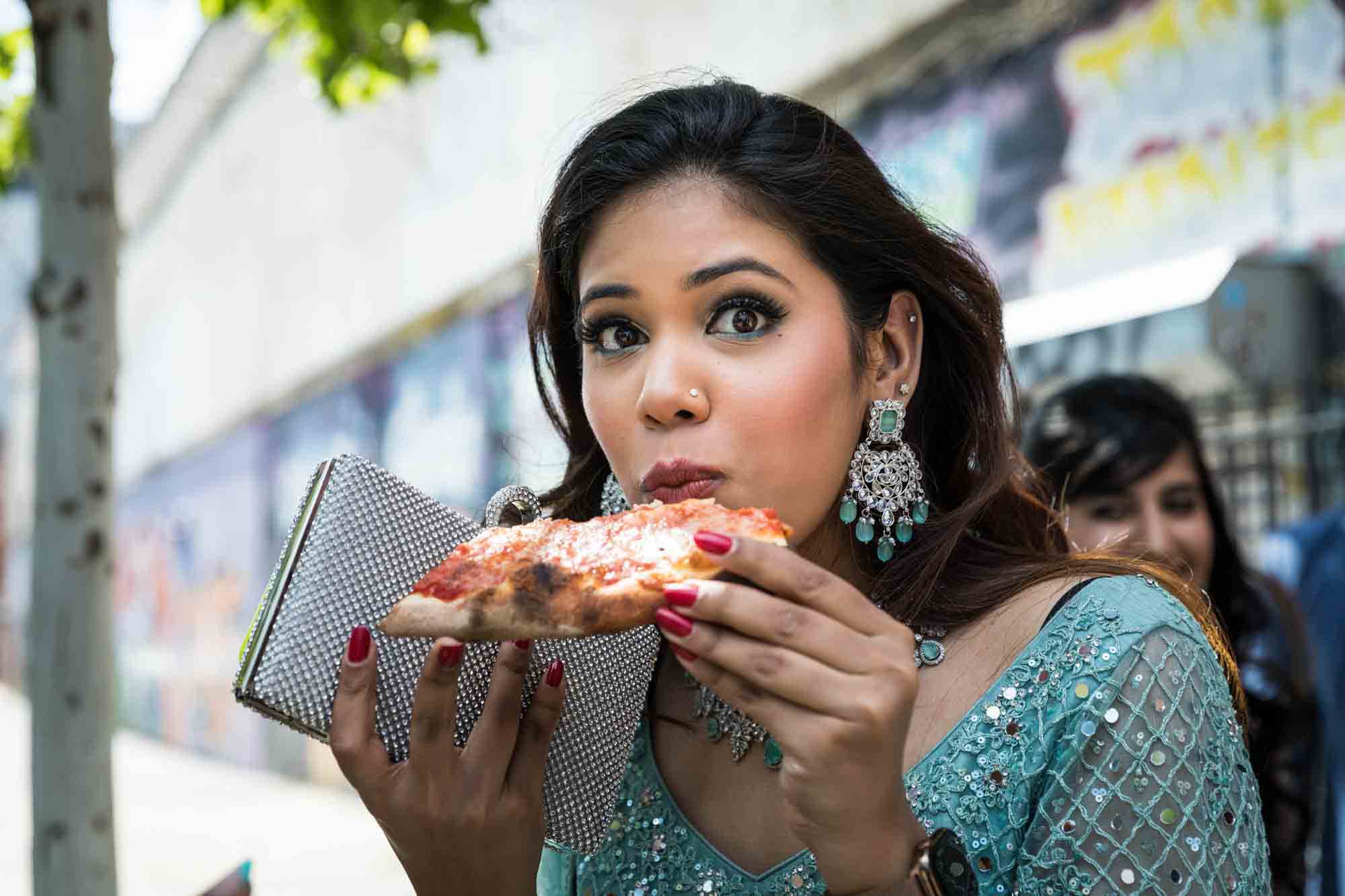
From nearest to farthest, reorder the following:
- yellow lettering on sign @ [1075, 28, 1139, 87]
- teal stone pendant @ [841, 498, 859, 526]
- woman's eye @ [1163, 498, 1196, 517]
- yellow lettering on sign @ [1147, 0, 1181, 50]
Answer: teal stone pendant @ [841, 498, 859, 526] < woman's eye @ [1163, 498, 1196, 517] < yellow lettering on sign @ [1147, 0, 1181, 50] < yellow lettering on sign @ [1075, 28, 1139, 87]

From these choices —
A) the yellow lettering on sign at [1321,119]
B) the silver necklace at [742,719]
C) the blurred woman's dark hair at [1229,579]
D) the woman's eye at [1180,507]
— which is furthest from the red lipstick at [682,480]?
the yellow lettering on sign at [1321,119]

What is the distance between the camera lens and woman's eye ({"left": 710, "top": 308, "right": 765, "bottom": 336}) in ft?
7.18

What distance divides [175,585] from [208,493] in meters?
3.31

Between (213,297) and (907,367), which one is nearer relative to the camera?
(907,367)

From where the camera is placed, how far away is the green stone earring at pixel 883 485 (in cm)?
238

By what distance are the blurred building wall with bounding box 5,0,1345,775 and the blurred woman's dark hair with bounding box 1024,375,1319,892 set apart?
697 mm

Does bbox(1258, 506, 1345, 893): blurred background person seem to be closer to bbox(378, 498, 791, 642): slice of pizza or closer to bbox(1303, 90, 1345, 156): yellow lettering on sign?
bbox(1303, 90, 1345, 156): yellow lettering on sign

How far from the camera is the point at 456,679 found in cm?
193

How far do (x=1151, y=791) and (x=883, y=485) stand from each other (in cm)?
73

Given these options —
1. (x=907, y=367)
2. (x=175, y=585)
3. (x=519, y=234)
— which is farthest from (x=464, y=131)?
(x=175, y=585)

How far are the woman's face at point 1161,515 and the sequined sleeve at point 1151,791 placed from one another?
2.01 meters

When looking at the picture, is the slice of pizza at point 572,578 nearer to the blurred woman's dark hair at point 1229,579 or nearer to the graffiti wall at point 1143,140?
the blurred woman's dark hair at point 1229,579

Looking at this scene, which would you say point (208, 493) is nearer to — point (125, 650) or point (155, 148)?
point (155, 148)

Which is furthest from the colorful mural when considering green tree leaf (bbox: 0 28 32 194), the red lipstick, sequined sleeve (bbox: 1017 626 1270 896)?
sequined sleeve (bbox: 1017 626 1270 896)
